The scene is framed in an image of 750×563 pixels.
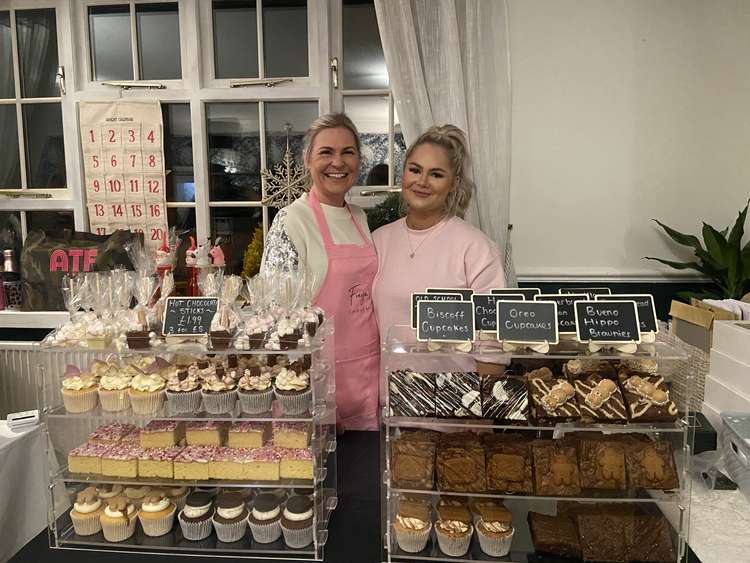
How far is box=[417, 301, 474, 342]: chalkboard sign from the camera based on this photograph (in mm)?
1273

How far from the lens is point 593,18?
2.97 metres

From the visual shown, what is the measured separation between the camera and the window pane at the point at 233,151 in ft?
10.9

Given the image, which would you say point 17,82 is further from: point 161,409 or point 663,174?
point 663,174

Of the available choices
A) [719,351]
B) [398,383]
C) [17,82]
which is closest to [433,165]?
[398,383]

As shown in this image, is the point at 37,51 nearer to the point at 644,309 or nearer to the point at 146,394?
the point at 146,394

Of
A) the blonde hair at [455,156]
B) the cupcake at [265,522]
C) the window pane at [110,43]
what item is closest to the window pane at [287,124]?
the window pane at [110,43]

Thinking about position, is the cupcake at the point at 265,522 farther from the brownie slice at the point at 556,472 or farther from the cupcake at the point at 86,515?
the brownie slice at the point at 556,472

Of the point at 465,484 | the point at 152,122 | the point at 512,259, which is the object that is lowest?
the point at 465,484

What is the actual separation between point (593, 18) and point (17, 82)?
3.57 metres

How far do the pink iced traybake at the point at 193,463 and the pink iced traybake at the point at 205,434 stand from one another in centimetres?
2

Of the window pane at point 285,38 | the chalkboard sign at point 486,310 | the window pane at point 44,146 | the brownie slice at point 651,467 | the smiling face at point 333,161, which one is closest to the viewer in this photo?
the brownie slice at point 651,467

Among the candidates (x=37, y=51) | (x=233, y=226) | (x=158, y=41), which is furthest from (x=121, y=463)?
(x=37, y=51)

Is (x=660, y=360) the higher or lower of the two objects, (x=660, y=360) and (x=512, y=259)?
the lower

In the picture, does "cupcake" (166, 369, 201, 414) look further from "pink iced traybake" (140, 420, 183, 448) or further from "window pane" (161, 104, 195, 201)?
"window pane" (161, 104, 195, 201)
